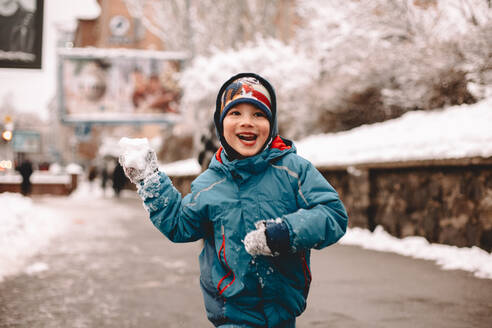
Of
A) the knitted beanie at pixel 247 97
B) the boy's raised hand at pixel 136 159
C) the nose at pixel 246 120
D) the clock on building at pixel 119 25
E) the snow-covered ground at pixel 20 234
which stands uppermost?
the clock on building at pixel 119 25

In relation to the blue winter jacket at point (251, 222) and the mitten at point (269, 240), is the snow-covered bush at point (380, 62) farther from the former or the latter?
the mitten at point (269, 240)

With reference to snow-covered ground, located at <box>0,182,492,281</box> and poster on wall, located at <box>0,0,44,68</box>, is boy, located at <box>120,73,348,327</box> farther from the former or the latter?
poster on wall, located at <box>0,0,44,68</box>

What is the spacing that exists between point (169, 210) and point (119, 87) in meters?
36.5

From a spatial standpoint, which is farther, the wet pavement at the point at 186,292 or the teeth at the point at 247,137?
the wet pavement at the point at 186,292

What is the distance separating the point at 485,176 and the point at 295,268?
6322 mm

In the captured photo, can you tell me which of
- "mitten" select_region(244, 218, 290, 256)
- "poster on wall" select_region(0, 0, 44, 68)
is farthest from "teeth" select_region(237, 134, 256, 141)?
"poster on wall" select_region(0, 0, 44, 68)

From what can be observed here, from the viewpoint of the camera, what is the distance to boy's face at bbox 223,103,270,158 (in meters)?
2.74

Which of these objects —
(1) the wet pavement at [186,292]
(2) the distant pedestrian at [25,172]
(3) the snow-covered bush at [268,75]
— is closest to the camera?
(1) the wet pavement at [186,292]

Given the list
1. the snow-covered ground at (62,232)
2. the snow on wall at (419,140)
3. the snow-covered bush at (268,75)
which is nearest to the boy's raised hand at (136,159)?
the snow-covered ground at (62,232)

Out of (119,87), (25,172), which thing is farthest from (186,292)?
(119,87)

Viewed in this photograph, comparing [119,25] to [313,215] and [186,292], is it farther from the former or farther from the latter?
[313,215]

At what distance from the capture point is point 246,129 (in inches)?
108

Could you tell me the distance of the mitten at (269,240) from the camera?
7.91ft

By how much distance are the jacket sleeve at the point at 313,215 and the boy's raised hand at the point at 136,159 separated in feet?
2.13
